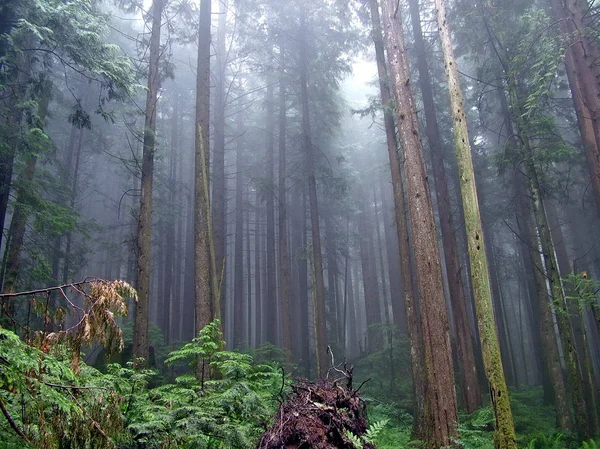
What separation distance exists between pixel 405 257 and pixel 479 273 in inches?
209

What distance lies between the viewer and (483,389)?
17.9 meters

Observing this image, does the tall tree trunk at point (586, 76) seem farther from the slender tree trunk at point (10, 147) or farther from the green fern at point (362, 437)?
the slender tree trunk at point (10, 147)

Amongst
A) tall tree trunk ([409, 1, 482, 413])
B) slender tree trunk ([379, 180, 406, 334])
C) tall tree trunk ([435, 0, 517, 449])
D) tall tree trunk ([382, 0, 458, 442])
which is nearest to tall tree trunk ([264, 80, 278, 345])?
slender tree trunk ([379, 180, 406, 334])

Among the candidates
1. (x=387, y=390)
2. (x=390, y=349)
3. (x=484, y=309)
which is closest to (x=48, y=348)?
(x=484, y=309)

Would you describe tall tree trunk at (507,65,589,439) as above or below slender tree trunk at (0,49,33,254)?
below

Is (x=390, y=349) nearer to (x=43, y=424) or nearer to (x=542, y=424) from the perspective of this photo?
(x=542, y=424)

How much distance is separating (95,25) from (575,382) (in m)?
15.3

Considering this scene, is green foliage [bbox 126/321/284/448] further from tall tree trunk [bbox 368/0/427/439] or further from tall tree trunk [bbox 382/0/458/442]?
tall tree trunk [bbox 368/0/427/439]

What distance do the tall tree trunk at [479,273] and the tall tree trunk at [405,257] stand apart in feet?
7.86

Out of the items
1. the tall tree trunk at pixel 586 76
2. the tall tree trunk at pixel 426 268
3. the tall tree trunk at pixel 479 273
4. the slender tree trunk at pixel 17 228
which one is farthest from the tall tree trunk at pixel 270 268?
the tall tree trunk at pixel 479 273

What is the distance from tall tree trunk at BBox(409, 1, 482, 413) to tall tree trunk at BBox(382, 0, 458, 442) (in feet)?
16.9

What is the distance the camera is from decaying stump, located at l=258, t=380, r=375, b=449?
3.94 meters

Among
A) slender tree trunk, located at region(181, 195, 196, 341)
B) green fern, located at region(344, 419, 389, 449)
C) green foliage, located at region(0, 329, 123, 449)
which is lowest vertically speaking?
green fern, located at region(344, 419, 389, 449)

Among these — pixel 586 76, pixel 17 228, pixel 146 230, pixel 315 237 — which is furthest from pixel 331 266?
pixel 586 76
